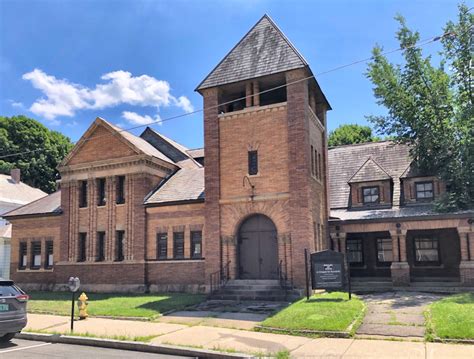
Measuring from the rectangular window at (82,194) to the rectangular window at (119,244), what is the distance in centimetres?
299

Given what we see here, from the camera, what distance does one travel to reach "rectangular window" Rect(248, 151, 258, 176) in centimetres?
2045

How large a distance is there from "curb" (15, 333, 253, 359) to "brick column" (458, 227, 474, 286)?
14.9 metres

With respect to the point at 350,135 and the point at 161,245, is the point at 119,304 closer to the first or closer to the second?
the point at 161,245

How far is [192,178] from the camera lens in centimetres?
2466

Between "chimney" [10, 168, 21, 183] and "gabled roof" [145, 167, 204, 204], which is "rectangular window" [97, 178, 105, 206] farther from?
"chimney" [10, 168, 21, 183]

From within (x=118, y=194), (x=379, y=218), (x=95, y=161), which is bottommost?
(x=379, y=218)

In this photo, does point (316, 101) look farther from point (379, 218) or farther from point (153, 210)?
point (153, 210)

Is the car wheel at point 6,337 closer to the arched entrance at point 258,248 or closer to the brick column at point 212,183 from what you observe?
the brick column at point 212,183

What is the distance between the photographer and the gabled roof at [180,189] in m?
22.6

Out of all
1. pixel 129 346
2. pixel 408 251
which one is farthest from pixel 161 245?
pixel 408 251

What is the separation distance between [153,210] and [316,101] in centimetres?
1058

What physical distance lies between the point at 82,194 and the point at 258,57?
12628 millimetres

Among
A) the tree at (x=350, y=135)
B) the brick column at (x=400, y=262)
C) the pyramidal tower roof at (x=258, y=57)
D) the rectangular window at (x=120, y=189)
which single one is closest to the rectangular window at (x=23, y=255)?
the rectangular window at (x=120, y=189)

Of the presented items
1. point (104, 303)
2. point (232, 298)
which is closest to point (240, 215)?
point (232, 298)
